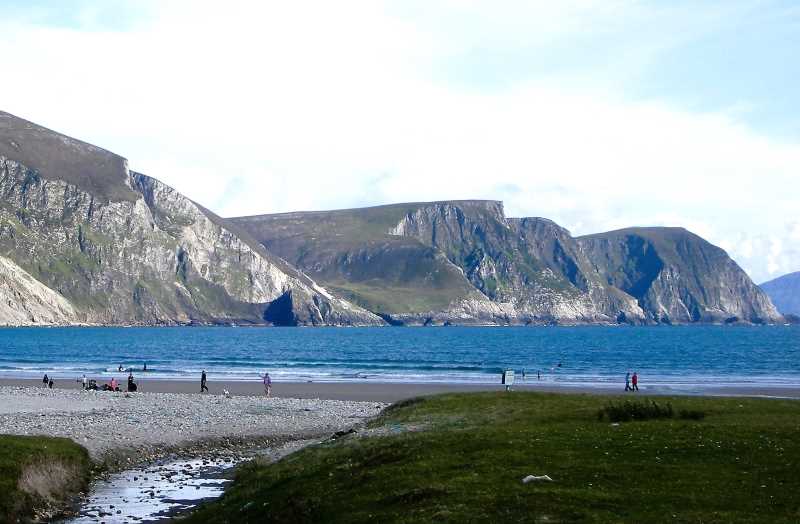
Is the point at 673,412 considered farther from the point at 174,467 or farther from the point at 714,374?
the point at 714,374

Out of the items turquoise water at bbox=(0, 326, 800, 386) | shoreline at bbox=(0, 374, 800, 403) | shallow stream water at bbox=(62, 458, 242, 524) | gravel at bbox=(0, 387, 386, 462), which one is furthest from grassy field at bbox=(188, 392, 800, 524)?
turquoise water at bbox=(0, 326, 800, 386)

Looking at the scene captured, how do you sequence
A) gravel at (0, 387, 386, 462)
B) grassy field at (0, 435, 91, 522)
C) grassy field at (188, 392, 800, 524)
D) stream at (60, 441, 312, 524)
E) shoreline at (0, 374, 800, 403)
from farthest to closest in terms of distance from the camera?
shoreline at (0, 374, 800, 403)
gravel at (0, 387, 386, 462)
stream at (60, 441, 312, 524)
grassy field at (0, 435, 91, 522)
grassy field at (188, 392, 800, 524)

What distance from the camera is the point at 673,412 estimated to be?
1318 inches

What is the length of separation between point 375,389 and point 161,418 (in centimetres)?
4149

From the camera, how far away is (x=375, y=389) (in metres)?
94.4

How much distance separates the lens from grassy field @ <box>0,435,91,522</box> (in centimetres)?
2839

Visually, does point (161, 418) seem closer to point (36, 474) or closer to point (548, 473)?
point (36, 474)

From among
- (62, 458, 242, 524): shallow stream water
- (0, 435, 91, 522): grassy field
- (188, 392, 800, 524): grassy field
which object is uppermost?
(188, 392, 800, 524): grassy field

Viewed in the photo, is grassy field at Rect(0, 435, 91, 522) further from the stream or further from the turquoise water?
the turquoise water

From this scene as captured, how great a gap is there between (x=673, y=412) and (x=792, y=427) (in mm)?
5390

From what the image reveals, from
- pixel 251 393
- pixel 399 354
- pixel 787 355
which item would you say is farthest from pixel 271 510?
pixel 787 355

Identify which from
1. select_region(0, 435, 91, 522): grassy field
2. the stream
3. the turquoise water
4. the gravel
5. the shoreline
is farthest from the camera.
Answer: the turquoise water

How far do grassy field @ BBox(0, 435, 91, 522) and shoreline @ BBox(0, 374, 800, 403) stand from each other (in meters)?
46.1

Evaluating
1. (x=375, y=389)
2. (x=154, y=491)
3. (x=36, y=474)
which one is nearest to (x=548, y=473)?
(x=154, y=491)
